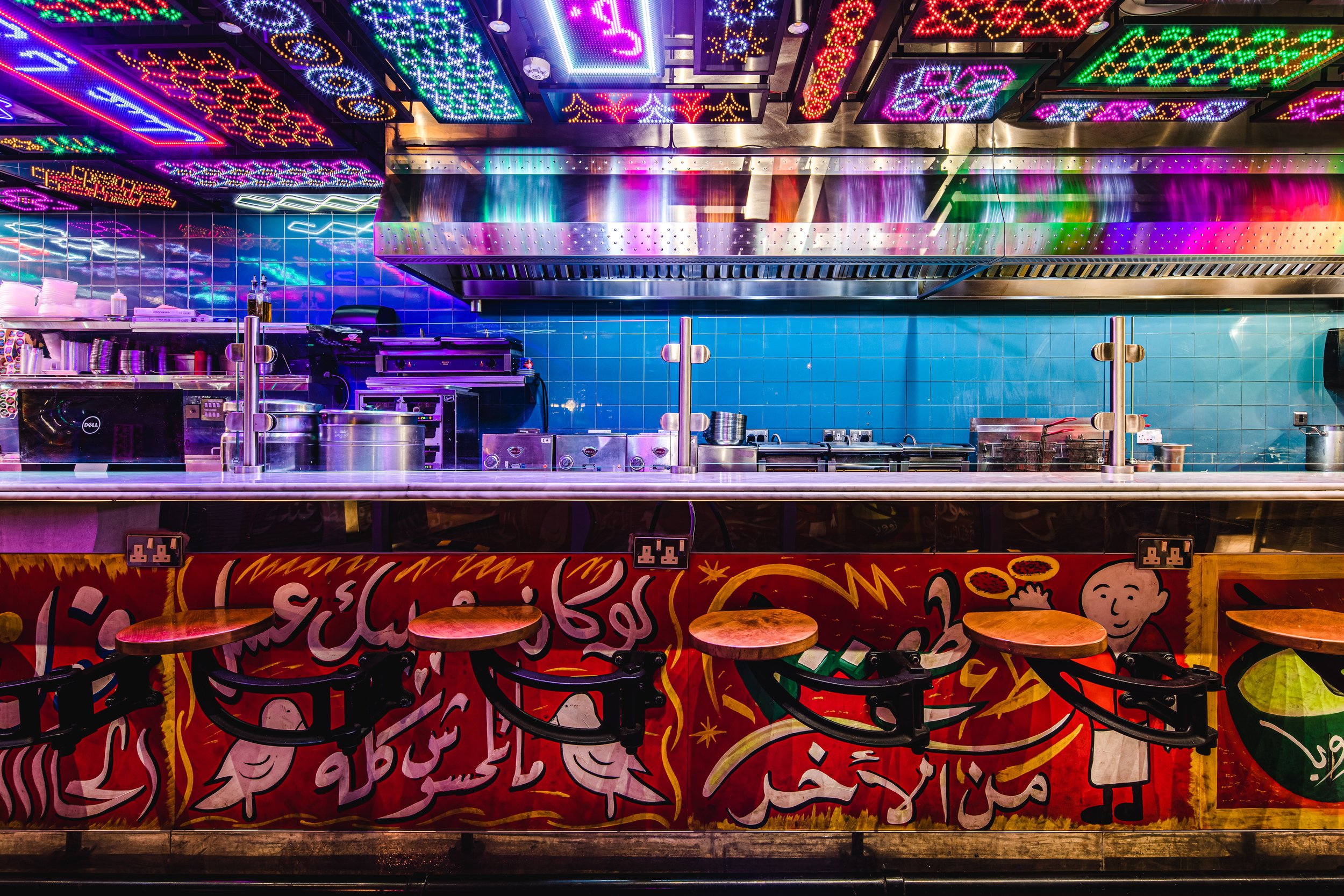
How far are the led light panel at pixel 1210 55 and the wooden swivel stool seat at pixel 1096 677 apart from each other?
2433mm

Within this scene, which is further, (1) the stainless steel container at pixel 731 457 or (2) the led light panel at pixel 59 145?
(1) the stainless steel container at pixel 731 457

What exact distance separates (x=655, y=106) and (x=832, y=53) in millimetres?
1023

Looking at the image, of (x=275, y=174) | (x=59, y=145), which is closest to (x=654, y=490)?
(x=275, y=174)

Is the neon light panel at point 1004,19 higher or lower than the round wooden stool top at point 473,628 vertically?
higher

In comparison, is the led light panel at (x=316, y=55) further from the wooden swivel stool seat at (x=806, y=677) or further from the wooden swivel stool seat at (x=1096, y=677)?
the wooden swivel stool seat at (x=1096, y=677)

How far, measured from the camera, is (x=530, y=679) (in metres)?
1.56

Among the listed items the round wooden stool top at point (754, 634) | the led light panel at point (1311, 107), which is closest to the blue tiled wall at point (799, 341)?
the led light panel at point (1311, 107)

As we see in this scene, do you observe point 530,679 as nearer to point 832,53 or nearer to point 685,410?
point 685,410

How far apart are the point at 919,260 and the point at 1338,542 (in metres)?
2.20

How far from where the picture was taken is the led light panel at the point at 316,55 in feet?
7.66

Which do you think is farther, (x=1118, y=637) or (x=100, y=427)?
(x=100, y=427)

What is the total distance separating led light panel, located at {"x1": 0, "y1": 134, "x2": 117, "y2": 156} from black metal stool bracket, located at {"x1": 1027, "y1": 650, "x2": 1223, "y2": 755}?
5798mm

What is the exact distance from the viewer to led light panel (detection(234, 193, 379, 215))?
5.12m

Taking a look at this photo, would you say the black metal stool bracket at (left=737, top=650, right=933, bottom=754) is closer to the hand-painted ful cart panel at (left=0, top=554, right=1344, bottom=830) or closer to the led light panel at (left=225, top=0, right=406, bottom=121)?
the hand-painted ful cart panel at (left=0, top=554, right=1344, bottom=830)
